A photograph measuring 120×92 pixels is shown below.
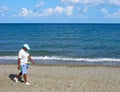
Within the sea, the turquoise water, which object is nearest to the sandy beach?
the sea

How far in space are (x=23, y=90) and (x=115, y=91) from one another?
12.7 ft


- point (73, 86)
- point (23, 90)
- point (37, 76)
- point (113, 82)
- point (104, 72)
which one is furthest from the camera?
point (104, 72)

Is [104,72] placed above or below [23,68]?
below

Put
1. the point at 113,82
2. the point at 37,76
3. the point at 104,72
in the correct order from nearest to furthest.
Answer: the point at 113,82, the point at 37,76, the point at 104,72

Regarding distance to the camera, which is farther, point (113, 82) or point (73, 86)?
point (113, 82)

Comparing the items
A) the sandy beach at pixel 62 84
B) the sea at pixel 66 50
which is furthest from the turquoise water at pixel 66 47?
the sandy beach at pixel 62 84

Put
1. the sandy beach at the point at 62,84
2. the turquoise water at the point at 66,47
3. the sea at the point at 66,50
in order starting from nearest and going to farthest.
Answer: the sandy beach at the point at 62,84 < the sea at the point at 66,50 < the turquoise water at the point at 66,47

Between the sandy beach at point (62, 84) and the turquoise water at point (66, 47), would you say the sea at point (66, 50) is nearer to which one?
the turquoise water at point (66, 47)

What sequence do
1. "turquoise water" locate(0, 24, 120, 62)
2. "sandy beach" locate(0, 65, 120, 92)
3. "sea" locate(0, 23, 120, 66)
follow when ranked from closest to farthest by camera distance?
"sandy beach" locate(0, 65, 120, 92)
"sea" locate(0, 23, 120, 66)
"turquoise water" locate(0, 24, 120, 62)

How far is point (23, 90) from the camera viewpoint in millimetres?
12945

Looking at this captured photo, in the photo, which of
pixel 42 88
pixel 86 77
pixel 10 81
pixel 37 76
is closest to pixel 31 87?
pixel 42 88

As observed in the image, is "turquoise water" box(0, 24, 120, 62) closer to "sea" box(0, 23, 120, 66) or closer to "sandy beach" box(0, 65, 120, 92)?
"sea" box(0, 23, 120, 66)

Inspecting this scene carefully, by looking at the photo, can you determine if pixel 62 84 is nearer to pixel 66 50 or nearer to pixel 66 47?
pixel 66 50

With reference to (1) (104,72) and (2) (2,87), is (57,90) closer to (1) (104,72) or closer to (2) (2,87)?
(2) (2,87)
